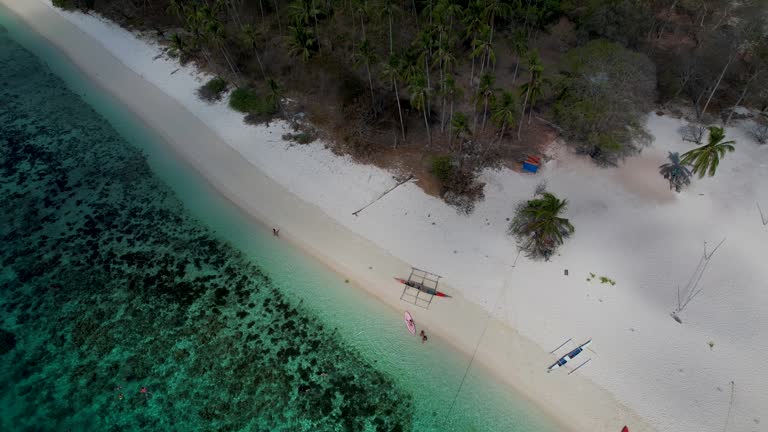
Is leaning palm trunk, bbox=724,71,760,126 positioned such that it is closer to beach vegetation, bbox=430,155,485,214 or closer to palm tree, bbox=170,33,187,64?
beach vegetation, bbox=430,155,485,214

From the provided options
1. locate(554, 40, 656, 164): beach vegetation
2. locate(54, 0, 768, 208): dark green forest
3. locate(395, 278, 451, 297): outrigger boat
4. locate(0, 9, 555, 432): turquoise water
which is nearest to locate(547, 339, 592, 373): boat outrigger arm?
locate(0, 9, 555, 432): turquoise water

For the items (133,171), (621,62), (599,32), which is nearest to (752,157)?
(621,62)

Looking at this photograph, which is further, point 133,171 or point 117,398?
point 133,171

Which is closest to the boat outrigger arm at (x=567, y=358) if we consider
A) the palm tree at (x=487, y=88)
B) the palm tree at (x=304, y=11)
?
the palm tree at (x=487, y=88)

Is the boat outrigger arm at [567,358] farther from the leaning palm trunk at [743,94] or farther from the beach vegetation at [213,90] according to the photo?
the beach vegetation at [213,90]

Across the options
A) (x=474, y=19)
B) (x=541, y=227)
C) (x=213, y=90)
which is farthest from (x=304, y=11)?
(x=541, y=227)

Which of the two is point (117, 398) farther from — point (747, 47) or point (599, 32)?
point (747, 47)
